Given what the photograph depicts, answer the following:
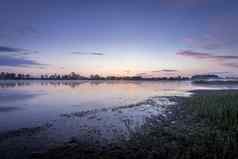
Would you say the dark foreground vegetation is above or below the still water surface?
above

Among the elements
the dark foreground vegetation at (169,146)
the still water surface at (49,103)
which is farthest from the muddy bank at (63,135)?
the still water surface at (49,103)

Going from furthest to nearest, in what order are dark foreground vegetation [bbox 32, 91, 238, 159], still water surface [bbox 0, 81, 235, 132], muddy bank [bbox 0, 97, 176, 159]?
still water surface [bbox 0, 81, 235, 132] → muddy bank [bbox 0, 97, 176, 159] → dark foreground vegetation [bbox 32, 91, 238, 159]

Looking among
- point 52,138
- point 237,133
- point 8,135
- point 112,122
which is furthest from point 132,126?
point 8,135

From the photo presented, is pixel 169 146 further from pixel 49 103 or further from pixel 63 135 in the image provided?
pixel 49 103

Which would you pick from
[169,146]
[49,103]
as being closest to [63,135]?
[169,146]

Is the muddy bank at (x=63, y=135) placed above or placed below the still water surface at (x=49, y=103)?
above

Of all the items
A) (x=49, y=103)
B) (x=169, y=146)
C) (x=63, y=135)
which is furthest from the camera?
(x=49, y=103)

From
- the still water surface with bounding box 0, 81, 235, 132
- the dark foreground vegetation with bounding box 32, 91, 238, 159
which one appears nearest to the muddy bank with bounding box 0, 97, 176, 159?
the dark foreground vegetation with bounding box 32, 91, 238, 159

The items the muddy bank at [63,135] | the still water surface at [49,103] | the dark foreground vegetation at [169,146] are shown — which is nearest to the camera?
the dark foreground vegetation at [169,146]

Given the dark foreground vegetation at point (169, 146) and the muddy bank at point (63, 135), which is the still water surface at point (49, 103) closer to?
the muddy bank at point (63, 135)

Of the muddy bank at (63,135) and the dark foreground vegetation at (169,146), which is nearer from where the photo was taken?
the dark foreground vegetation at (169,146)

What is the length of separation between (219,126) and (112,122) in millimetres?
6399

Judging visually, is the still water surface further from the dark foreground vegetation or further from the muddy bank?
the dark foreground vegetation

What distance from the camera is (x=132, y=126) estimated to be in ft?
40.2
